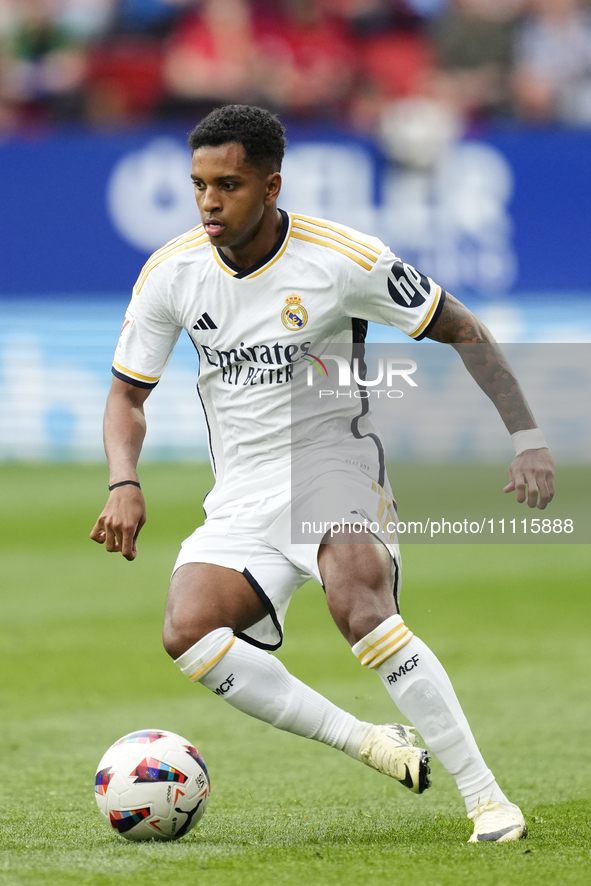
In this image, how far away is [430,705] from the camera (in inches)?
147

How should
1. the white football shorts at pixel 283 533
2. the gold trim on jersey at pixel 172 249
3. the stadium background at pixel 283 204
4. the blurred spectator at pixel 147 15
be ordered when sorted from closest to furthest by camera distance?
1. the white football shorts at pixel 283 533
2. the gold trim on jersey at pixel 172 249
3. the stadium background at pixel 283 204
4. the blurred spectator at pixel 147 15

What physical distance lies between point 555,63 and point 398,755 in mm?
12482

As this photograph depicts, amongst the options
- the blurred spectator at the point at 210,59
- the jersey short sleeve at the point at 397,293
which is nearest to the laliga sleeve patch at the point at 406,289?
the jersey short sleeve at the point at 397,293

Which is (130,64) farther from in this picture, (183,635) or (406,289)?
(183,635)

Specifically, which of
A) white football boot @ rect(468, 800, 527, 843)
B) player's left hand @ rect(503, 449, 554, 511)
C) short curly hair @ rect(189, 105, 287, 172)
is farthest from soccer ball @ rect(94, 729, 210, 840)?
short curly hair @ rect(189, 105, 287, 172)

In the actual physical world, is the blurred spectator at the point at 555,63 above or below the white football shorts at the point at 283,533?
above

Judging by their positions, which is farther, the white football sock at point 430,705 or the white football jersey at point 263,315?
the white football jersey at point 263,315

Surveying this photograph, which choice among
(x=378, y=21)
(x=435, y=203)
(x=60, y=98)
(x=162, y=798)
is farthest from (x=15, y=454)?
(x=162, y=798)

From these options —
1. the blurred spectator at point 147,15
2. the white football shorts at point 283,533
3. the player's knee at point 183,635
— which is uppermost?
the blurred spectator at point 147,15

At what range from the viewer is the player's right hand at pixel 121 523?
3.79m

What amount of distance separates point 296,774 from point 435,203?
928cm

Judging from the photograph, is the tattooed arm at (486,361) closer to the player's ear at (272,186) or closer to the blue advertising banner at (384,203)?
the player's ear at (272,186)

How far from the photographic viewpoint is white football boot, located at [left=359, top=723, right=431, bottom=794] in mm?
3807

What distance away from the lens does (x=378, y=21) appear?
15.1 m
